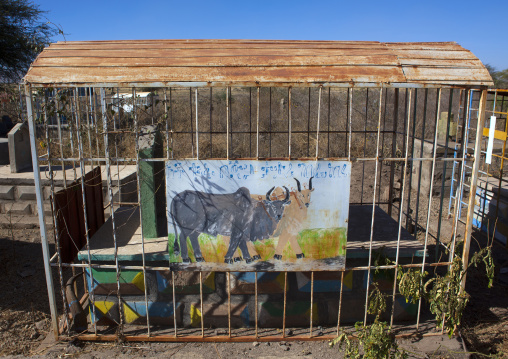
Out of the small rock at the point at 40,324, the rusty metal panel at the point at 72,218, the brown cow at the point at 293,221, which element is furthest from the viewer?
the small rock at the point at 40,324

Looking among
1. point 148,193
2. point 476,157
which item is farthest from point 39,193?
point 476,157

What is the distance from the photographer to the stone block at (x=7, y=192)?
823 centimetres

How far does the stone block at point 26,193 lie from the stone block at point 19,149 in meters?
0.61

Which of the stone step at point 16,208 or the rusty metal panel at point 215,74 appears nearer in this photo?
the rusty metal panel at point 215,74

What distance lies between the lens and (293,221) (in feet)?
14.1

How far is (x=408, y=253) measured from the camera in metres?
4.75

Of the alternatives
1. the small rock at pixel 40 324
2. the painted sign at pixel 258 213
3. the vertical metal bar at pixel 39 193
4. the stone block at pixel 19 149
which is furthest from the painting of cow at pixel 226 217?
the stone block at pixel 19 149

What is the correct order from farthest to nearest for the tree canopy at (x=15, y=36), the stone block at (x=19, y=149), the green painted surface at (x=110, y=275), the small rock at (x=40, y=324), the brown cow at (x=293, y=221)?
the tree canopy at (x=15, y=36) < the stone block at (x=19, y=149) < the small rock at (x=40, y=324) < the green painted surface at (x=110, y=275) < the brown cow at (x=293, y=221)

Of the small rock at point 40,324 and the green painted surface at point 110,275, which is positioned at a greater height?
the green painted surface at point 110,275

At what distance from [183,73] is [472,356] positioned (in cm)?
428

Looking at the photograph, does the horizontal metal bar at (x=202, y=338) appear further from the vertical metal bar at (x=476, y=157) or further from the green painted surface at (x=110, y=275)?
the vertical metal bar at (x=476, y=157)

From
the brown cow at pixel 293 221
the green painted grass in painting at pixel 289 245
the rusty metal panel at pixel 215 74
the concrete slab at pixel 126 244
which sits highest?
the rusty metal panel at pixel 215 74

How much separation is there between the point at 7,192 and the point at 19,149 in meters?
1.03

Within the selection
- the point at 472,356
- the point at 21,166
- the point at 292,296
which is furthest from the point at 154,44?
the point at 21,166
